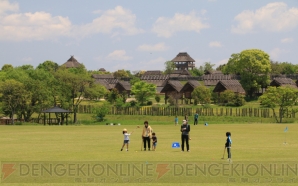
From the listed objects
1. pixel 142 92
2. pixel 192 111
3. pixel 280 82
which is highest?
pixel 280 82

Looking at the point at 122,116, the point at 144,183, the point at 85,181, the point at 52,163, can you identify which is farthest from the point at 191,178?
the point at 122,116

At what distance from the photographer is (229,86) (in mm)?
105625

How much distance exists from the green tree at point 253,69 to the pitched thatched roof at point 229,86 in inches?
119

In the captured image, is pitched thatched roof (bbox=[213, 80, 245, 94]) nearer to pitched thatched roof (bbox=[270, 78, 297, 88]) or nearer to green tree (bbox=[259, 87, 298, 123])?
pitched thatched roof (bbox=[270, 78, 297, 88])

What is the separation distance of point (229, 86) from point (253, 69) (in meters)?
10.8

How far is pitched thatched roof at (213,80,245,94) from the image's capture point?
346ft

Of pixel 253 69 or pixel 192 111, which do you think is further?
pixel 253 69

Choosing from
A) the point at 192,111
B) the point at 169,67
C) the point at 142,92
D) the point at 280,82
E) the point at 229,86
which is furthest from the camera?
the point at 169,67

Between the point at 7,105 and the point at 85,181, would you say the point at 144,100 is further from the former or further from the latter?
the point at 85,181

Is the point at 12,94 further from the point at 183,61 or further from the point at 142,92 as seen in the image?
the point at 183,61

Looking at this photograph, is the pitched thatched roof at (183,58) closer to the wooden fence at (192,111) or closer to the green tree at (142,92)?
the green tree at (142,92)

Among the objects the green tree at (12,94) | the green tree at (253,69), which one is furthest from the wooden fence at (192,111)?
the green tree at (253,69)

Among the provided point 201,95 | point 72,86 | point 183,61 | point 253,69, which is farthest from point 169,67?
point 72,86

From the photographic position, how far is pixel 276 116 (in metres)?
78.8
